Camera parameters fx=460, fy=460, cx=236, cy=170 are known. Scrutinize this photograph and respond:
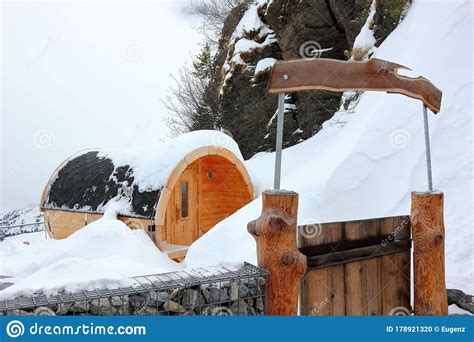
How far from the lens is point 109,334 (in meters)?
2.37

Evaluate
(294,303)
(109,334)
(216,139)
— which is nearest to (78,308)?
(109,334)

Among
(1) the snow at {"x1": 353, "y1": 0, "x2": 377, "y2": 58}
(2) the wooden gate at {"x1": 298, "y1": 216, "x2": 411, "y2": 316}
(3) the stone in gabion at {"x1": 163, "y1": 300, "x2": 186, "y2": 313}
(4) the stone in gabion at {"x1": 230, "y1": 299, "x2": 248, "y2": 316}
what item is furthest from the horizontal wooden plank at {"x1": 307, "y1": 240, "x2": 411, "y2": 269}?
(1) the snow at {"x1": 353, "y1": 0, "x2": 377, "y2": 58}

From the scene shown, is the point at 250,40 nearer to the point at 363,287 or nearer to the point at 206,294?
the point at 363,287

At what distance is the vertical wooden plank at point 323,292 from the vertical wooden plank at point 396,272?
21.8 inches

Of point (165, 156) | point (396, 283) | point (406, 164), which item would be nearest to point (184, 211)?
point (165, 156)

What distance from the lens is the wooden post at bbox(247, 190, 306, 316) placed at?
9.65 feet

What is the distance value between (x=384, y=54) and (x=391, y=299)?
6359 millimetres

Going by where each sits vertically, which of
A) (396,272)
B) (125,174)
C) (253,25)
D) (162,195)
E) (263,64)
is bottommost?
(396,272)

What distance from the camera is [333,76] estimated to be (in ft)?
10.3

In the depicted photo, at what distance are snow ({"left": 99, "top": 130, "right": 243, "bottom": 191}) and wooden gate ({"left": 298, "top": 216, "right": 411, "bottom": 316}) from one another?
5139 millimetres

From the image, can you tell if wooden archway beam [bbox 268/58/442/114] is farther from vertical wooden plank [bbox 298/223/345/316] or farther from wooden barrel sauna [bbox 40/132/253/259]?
wooden barrel sauna [bbox 40/132/253/259]

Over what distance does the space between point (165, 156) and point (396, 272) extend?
5666 mm

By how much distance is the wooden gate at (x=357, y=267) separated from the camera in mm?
3428

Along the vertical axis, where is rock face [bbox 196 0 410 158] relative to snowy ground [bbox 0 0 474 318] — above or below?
above
